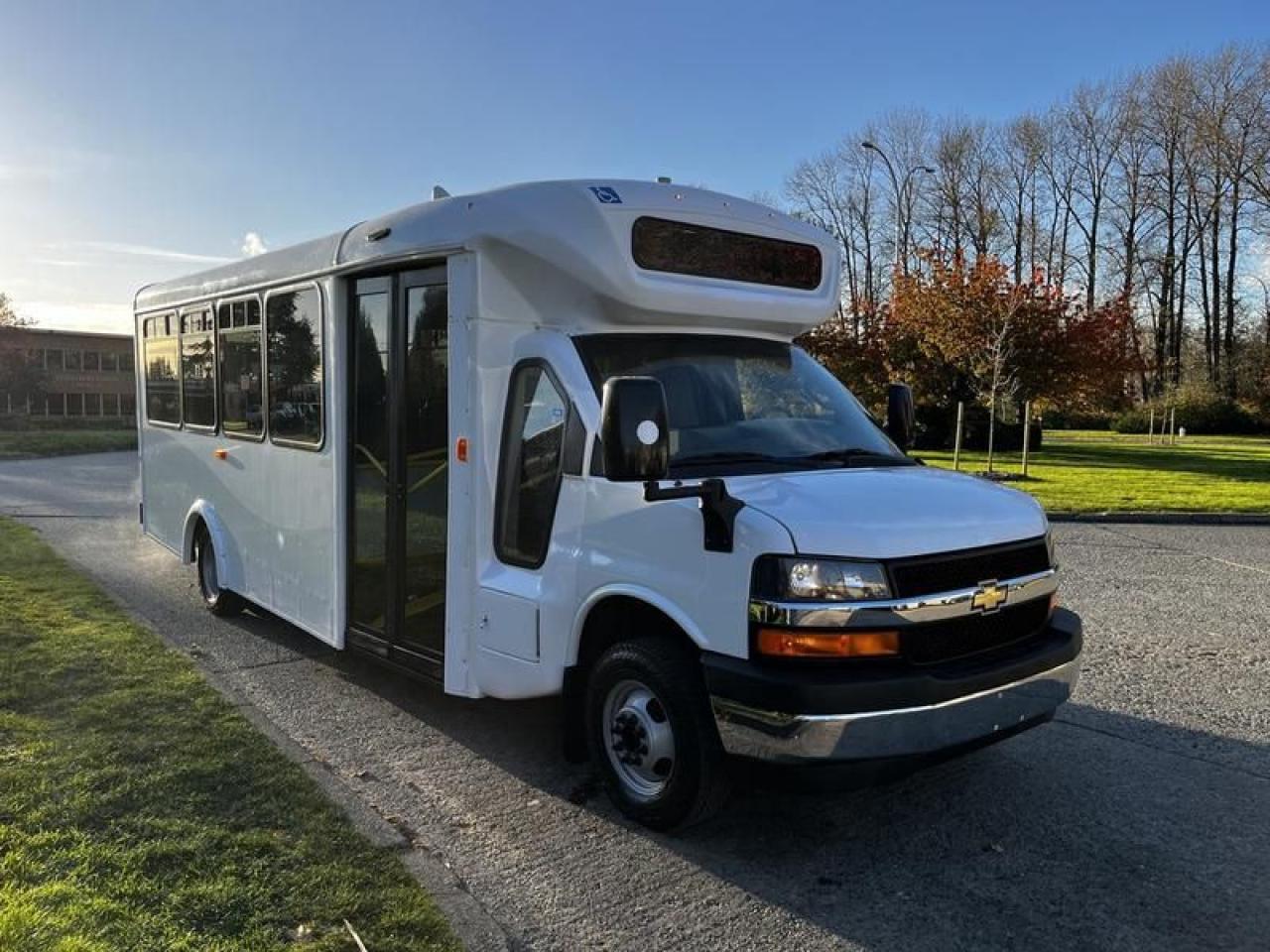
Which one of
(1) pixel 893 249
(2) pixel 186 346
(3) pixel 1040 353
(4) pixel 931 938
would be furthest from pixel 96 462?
(1) pixel 893 249

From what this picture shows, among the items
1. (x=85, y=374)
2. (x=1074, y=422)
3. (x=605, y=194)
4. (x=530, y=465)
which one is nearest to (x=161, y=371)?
(x=530, y=465)

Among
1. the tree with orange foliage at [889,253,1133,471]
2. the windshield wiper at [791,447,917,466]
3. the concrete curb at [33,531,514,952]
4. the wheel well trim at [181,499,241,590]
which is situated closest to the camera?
the concrete curb at [33,531,514,952]

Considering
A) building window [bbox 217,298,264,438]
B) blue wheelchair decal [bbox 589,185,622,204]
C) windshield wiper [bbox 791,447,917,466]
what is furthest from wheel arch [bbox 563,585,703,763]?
building window [bbox 217,298,264,438]

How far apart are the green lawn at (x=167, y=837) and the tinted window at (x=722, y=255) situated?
2832 millimetres

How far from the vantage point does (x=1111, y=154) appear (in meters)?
55.1

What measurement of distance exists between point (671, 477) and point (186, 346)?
580 centimetres

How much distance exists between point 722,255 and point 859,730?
8.18 feet

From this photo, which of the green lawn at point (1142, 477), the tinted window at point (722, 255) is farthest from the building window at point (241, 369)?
the green lawn at point (1142, 477)

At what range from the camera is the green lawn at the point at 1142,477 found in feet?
50.1

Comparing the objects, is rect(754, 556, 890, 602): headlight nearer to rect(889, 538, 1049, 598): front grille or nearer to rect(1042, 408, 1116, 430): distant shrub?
rect(889, 538, 1049, 598): front grille

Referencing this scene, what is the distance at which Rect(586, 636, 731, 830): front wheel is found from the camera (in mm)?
3842

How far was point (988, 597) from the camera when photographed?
12.8 ft

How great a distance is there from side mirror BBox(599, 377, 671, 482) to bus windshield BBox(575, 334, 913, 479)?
22.4 inches

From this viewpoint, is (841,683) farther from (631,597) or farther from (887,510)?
(631,597)
